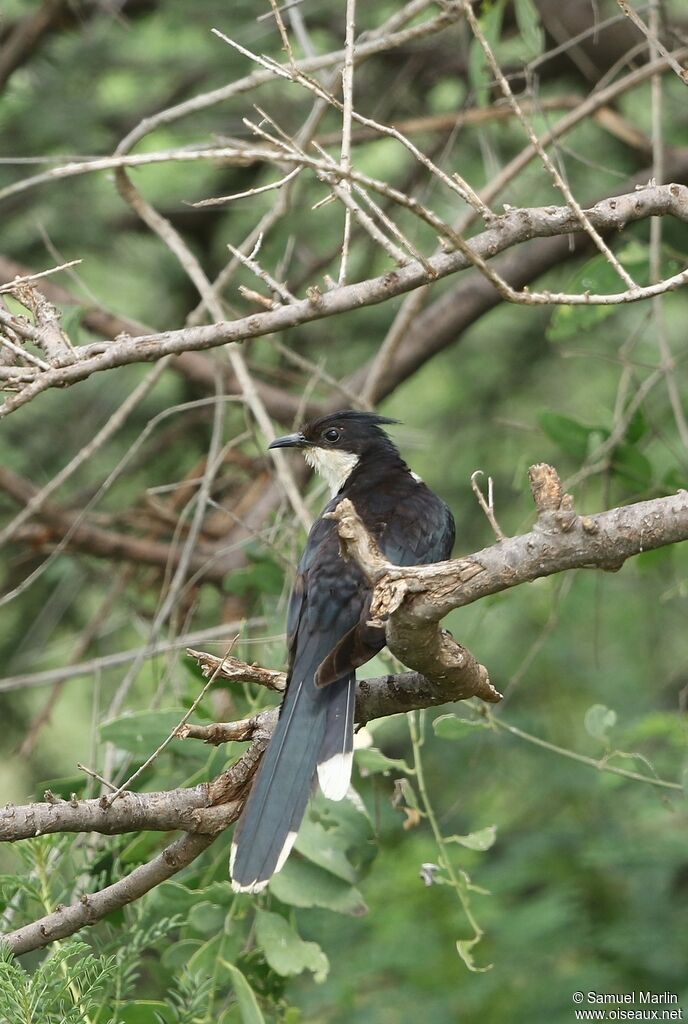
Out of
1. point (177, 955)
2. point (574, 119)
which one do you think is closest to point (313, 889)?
point (177, 955)

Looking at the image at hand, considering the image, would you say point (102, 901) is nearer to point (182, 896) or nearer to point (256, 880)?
point (256, 880)

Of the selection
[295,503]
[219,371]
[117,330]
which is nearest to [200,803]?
[295,503]

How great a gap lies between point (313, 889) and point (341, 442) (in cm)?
172

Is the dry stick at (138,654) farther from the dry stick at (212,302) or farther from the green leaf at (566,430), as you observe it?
the green leaf at (566,430)

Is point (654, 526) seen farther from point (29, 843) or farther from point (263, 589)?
point (263, 589)

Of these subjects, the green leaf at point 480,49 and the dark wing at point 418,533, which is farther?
the green leaf at point 480,49

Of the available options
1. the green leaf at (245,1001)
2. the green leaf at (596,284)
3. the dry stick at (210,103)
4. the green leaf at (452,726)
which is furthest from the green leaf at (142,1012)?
the green leaf at (596,284)

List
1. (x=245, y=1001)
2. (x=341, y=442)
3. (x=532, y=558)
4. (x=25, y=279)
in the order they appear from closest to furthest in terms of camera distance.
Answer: (x=532, y=558)
(x=25, y=279)
(x=245, y=1001)
(x=341, y=442)

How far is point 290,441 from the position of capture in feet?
14.5

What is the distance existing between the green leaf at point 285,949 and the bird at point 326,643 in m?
0.43

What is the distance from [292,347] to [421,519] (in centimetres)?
301

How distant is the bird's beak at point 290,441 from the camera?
4.29 metres

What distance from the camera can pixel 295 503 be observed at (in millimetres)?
4172

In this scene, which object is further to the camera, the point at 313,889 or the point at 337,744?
the point at 313,889
